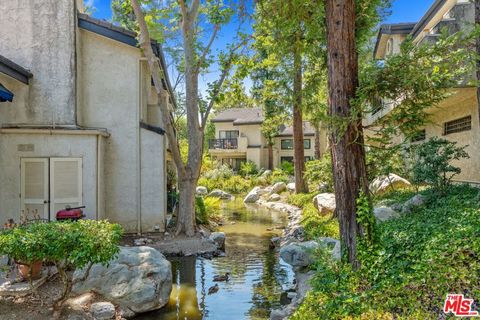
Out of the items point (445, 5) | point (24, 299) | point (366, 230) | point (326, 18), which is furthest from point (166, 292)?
point (445, 5)

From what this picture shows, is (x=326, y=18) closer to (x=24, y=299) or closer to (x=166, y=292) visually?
(x=166, y=292)

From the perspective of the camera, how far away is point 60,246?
625 cm

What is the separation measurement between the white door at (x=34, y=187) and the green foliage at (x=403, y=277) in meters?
9.14

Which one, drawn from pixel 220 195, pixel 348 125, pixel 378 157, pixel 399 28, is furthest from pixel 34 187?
pixel 220 195

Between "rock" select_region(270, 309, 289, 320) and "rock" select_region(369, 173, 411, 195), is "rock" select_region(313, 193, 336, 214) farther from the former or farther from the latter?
"rock" select_region(270, 309, 289, 320)

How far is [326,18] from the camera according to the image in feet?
20.1

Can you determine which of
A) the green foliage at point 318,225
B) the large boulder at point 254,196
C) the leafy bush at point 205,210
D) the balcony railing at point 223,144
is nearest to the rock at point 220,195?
the large boulder at point 254,196

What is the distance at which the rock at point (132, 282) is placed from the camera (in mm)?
7371

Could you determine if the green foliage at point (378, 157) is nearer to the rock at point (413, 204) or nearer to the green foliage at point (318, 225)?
the green foliage at point (318, 225)

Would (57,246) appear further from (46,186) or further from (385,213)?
(385,213)

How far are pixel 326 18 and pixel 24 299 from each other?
288 inches

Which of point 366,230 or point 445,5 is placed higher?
point 445,5

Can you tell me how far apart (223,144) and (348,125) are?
3577 centimetres

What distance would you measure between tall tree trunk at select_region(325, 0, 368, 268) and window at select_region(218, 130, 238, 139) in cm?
3690
